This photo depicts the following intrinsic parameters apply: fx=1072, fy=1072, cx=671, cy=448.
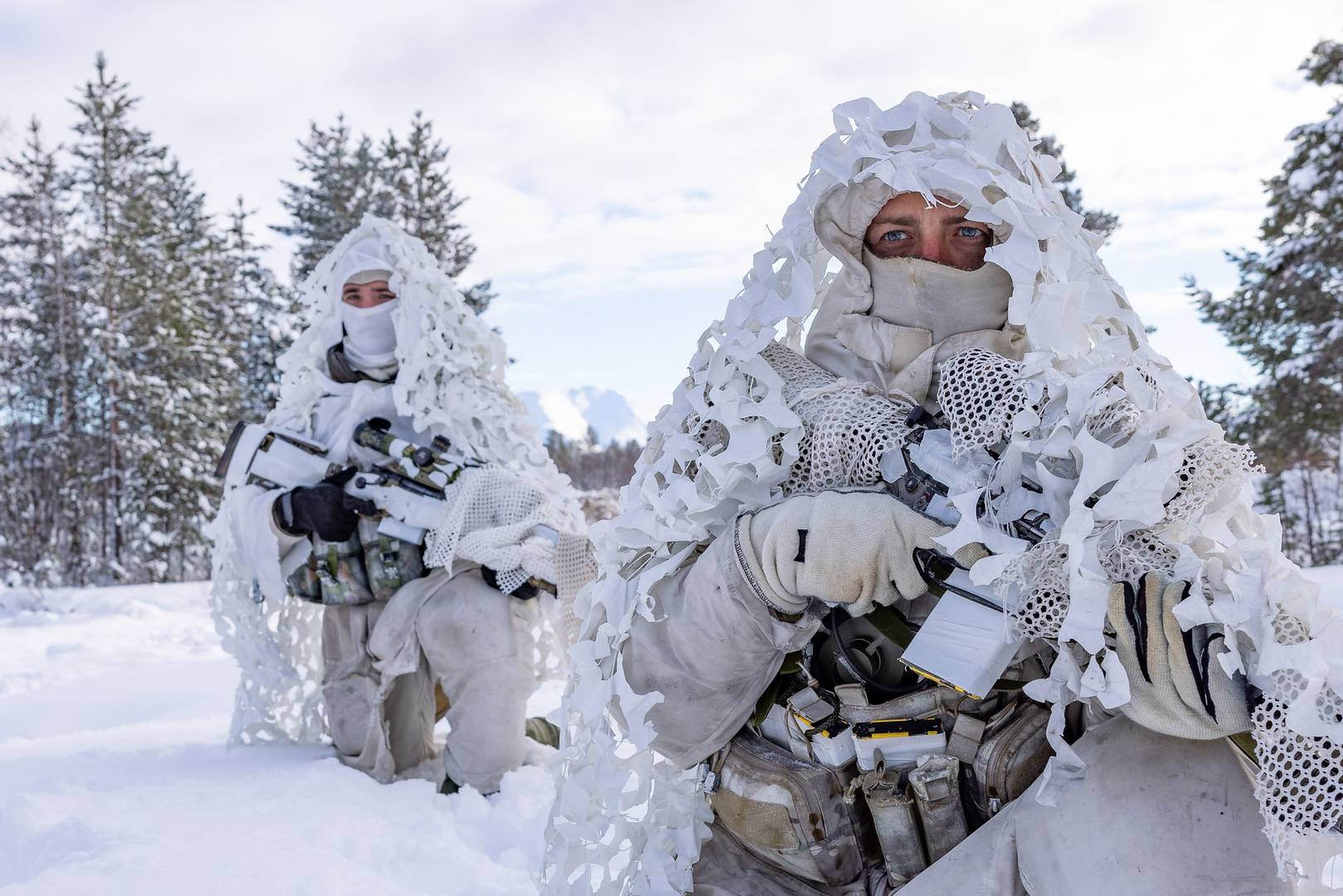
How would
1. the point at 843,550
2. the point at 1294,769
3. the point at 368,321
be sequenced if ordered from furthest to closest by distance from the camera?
the point at 368,321, the point at 843,550, the point at 1294,769

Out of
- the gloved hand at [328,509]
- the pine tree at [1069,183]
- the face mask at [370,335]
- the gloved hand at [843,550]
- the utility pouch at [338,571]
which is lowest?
the utility pouch at [338,571]

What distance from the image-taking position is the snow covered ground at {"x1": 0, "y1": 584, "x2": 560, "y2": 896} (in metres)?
2.95

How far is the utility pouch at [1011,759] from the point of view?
172 cm

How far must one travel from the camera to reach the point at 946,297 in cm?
197

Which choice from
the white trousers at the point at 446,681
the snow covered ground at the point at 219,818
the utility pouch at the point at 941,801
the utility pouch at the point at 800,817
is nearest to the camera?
the utility pouch at the point at 941,801

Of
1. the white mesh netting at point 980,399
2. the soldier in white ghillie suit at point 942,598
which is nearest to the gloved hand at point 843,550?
the soldier in white ghillie suit at point 942,598

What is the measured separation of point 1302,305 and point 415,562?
11622 millimetres

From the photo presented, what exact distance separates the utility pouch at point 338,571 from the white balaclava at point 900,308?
2.85 metres

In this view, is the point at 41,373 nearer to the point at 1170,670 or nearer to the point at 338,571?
the point at 338,571

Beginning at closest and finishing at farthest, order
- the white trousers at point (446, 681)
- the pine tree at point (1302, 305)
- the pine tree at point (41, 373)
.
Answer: the white trousers at point (446, 681) < the pine tree at point (1302, 305) < the pine tree at point (41, 373)

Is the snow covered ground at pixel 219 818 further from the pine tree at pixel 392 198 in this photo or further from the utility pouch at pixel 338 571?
the pine tree at pixel 392 198

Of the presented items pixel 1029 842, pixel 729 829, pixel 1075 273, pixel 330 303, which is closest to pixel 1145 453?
pixel 1075 273

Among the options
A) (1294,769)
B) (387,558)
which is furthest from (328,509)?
(1294,769)

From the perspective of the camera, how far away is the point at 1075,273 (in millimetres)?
1786
